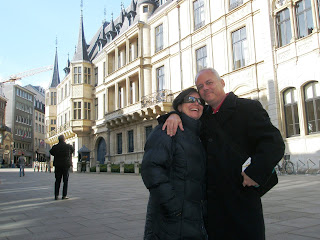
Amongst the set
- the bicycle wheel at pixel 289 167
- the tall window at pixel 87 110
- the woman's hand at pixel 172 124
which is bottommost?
the bicycle wheel at pixel 289 167

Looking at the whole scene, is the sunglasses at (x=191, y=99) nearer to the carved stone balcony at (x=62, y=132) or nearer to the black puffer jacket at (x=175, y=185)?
the black puffer jacket at (x=175, y=185)

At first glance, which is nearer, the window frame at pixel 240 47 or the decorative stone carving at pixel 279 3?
the decorative stone carving at pixel 279 3

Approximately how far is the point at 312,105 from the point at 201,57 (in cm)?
1002

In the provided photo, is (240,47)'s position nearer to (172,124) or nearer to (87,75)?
(172,124)

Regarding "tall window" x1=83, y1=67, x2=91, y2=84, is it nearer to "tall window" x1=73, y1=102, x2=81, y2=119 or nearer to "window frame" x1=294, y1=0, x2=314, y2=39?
"tall window" x1=73, y1=102, x2=81, y2=119

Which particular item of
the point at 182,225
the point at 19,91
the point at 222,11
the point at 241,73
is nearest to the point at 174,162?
the point at 182,225

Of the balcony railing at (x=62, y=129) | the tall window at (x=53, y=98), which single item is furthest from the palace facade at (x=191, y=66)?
the tall window at (x=53, y=98)

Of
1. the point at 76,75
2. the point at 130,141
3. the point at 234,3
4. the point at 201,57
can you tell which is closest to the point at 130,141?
the point at 130,141

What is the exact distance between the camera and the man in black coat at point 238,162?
2.17 metres

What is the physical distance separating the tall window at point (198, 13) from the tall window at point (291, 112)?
9.84 metres

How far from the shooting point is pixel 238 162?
7.58ft

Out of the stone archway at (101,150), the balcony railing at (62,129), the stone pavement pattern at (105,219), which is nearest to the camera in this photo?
the stone pavement pattern at (105,219)

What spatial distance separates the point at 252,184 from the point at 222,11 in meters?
21.9

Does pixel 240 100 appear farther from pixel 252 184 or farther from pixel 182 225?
pixel 182 225
